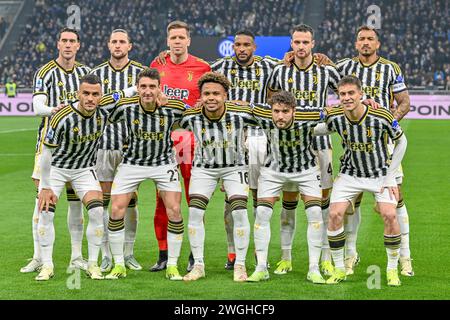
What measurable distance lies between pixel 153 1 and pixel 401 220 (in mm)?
38965

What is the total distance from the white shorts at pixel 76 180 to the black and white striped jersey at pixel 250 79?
64.7 inches

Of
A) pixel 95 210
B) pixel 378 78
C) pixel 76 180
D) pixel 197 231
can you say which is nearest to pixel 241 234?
pixel 197 231

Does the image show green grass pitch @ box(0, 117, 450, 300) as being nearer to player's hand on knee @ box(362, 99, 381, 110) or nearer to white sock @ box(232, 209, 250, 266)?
white sock @ box(232, 209, 250, 266)

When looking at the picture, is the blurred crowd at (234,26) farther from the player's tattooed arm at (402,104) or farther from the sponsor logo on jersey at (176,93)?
the sponsor logo on jersey at (176,93)

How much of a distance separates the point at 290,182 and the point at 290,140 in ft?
1.32

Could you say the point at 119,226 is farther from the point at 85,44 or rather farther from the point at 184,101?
the point at 85,44

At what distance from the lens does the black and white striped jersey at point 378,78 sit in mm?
9141

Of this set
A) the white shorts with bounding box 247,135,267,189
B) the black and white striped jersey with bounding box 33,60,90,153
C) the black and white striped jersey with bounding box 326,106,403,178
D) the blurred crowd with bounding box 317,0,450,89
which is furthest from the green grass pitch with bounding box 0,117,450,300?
the blurred crowd with bounding box 317,0,450,89

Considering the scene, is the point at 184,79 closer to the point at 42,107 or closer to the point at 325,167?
the point at 42,107

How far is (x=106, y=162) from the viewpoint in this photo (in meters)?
9.21

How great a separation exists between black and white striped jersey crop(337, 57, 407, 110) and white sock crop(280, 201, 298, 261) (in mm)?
1284

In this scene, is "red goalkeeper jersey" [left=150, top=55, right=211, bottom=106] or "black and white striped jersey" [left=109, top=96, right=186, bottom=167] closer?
"black and white striped jersey" [left=109, top=96, right=186, bottom=167]

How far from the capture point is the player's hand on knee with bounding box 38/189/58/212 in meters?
8.46
